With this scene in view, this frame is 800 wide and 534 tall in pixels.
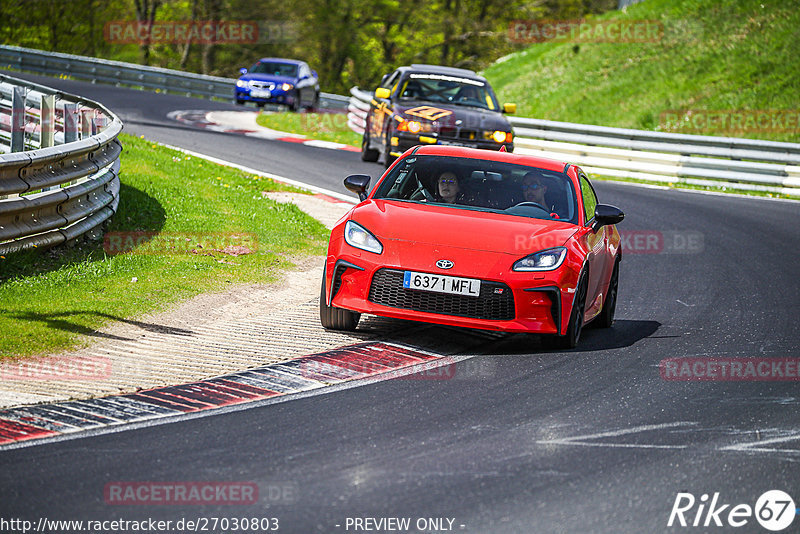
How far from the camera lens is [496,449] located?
5.79 metres

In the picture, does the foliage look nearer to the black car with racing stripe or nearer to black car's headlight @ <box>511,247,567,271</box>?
the black car with racing stripe

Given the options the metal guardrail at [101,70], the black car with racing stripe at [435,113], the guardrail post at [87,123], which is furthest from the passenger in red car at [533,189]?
the metal guardrail at [101,70]

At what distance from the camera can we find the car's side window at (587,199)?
941 cm

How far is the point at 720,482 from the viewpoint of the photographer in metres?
5.49

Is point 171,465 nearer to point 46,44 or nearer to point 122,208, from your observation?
point 122,208

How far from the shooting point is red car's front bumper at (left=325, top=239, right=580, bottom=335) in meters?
8.02

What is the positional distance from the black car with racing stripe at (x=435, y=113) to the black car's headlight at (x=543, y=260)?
422 inches

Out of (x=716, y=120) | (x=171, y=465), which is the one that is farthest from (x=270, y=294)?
(x=716, y=120)

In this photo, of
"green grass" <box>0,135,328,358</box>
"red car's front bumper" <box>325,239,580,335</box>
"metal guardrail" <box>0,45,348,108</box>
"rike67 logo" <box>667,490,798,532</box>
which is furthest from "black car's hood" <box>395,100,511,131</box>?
"metal guardrail" <box>0,45,348,108</box>

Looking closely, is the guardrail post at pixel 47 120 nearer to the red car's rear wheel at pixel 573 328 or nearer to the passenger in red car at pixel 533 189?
the passenger in red car at pixel 533 189

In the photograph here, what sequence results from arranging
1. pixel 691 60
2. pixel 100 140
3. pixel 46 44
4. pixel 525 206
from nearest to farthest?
1. pixel 525 206
2. pixel 100 140
3. pixel 691 60
4. pixel 46 44

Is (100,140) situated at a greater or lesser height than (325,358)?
greater

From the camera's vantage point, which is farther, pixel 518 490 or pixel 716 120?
pixel 716 120

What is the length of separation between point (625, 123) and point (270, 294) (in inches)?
850
